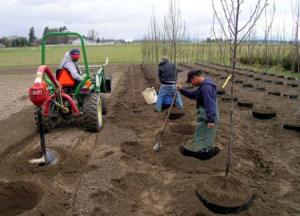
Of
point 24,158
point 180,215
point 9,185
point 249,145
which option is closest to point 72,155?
point 24,158

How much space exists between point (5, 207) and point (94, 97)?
9.96 ft

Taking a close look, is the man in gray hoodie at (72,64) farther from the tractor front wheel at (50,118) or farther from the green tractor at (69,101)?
the tractor front wheel at (50,118)

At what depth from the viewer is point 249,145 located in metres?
6.14

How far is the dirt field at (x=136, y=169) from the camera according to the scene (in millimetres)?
3881

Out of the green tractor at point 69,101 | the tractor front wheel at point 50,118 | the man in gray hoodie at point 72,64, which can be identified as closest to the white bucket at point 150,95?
the green tractor at point 69,101

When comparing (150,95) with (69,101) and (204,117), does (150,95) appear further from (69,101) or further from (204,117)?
(204,117)

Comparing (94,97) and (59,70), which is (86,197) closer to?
(94,97)

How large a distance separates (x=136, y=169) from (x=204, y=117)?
1.30 meters

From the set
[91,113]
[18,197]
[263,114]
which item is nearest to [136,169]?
[18,197]

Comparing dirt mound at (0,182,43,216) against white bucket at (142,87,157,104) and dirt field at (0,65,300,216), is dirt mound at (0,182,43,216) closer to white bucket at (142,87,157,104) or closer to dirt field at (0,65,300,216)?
dirt field at (0,65,300,216)

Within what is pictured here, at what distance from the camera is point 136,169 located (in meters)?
4.91

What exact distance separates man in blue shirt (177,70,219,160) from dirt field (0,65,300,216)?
0.21 meters

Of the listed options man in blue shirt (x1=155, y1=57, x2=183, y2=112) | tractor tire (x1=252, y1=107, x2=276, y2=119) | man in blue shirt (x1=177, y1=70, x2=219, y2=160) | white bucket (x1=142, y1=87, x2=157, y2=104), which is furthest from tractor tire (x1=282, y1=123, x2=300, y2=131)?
white bucket (x1=142, y1=87, x2=157, y2=104)

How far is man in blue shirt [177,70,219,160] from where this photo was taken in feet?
16.0
